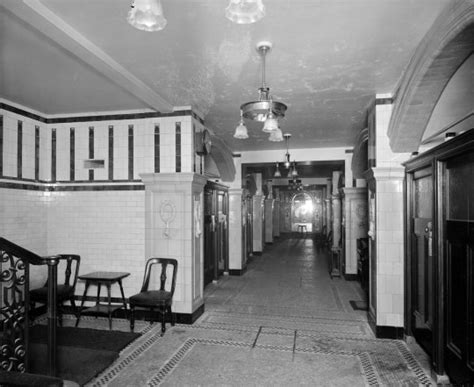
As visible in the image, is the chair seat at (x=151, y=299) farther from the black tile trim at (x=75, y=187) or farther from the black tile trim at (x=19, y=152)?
the black tile trim at (x=19, y=152)

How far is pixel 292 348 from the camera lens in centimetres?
387

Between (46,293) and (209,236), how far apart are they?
3251mm

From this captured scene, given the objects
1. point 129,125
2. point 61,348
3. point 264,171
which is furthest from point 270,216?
point 61,348

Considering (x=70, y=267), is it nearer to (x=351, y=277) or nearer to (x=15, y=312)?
(x=15, y=312)

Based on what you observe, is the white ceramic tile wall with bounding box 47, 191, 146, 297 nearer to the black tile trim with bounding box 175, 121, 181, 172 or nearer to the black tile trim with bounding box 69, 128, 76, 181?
the black tile trim with bounding box 69, 128, 76, 181

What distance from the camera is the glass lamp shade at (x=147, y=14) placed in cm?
149

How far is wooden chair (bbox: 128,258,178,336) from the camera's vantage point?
415 centimetres

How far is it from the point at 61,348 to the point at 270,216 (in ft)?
38.1

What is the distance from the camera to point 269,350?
12.5 ft

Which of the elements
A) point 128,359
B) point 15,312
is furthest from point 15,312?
point 128,359

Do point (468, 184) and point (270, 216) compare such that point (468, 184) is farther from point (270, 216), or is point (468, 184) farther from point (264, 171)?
point (270, 216)

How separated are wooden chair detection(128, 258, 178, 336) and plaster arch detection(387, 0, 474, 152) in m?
3.21

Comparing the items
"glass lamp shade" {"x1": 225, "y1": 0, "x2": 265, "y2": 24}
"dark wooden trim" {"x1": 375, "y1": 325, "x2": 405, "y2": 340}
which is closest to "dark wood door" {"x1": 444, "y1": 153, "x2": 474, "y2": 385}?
"dark wooden trim" {"x1": 375, "y1": 325, "x2": 405, "y2": 340}

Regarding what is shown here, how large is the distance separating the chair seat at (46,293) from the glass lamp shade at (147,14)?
3889 millimetres
